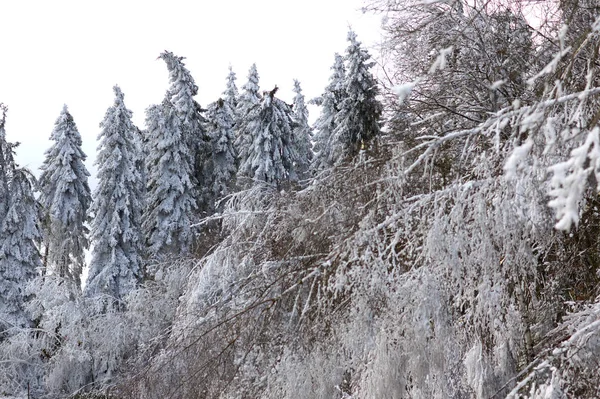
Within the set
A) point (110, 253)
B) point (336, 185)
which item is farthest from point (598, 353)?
point (110, 253)

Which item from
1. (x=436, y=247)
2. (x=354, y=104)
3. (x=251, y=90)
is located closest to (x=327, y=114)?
(x=251, y=90)

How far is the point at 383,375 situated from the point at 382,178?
1.57 meters

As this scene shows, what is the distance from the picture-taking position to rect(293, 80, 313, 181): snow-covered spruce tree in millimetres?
31109

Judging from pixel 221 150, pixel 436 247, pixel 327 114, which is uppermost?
pixel 327 114

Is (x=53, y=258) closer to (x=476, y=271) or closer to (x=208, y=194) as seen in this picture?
(x=208, y=194)

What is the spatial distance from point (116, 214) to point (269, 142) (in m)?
6.99

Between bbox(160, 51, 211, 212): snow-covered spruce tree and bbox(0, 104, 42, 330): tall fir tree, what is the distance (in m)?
6.72

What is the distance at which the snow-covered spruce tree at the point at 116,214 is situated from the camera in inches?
939

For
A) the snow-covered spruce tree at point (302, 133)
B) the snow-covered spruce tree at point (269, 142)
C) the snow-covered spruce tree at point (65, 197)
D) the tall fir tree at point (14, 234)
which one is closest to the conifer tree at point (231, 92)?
the snow-covered spruce tree at point (302, 133)

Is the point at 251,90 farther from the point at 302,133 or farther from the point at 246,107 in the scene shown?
the point at 302,133

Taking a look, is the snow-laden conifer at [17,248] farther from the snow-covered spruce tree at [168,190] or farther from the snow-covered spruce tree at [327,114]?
the snow-covered spruce tree at [327,114]

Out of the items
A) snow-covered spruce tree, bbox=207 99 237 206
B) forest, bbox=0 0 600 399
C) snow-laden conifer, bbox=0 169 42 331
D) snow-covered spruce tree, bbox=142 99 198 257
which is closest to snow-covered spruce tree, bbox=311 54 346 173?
snow-covered spruce tree, bbox=207 99 237 206

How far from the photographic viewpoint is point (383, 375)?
470 cm

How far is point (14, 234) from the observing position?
20.2 metres
